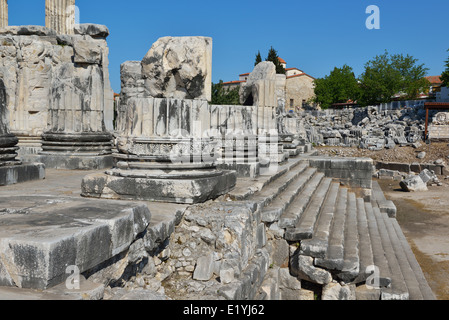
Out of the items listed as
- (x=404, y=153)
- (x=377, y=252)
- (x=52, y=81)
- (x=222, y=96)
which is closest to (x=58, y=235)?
(x=377, y=252)

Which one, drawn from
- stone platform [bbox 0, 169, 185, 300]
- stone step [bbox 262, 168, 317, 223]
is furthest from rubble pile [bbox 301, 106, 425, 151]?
Result: stone platform [bbox 0, 169, 185, 300]

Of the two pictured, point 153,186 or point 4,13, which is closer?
point 153,186

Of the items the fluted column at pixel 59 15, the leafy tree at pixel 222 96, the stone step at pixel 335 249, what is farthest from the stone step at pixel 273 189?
the leafy tree at pixel 222 96

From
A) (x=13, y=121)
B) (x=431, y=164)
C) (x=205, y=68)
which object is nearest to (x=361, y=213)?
(x=205, y=68)

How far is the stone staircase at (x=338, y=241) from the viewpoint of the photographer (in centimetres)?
434

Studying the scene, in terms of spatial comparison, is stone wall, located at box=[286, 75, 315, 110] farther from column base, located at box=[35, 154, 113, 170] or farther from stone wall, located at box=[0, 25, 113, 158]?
column base, located at box=[35, 154, 113, 170]

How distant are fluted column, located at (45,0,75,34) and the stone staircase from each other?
533 inches

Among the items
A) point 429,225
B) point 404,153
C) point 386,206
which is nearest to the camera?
point 429,225

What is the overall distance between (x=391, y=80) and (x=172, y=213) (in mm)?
50747

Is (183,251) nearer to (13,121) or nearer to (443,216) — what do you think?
(13,121)

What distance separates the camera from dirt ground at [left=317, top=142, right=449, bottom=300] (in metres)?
5.91

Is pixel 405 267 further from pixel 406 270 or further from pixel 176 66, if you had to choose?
pixel 176 66

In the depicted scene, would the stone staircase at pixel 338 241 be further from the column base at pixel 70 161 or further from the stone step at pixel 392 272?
the column base at pixel 70 161

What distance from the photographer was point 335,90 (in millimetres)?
56344
